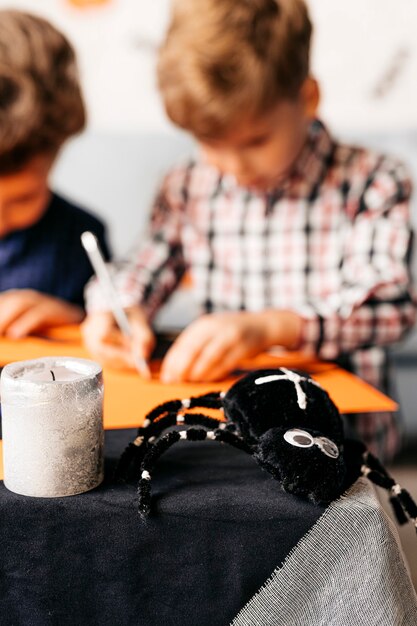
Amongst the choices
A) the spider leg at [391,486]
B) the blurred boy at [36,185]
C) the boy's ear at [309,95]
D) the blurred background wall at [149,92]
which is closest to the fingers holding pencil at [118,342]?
the blurred boy at [36,185]

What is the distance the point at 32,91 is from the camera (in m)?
1.15

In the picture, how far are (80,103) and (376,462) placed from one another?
3.10ft

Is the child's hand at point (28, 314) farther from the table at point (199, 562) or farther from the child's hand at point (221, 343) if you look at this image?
the table at point (199, 562)

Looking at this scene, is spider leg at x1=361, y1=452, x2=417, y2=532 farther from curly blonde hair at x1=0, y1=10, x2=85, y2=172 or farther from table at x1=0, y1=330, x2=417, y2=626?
curly blonde hair at x1=0, y1=10, x2=85, y2=172

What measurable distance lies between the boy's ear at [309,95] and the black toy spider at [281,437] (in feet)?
2.27

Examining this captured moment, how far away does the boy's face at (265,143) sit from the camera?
3.40ft

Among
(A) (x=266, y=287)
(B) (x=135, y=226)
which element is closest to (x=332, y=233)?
(A) (x=266, y=287)

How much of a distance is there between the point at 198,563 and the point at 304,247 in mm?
890

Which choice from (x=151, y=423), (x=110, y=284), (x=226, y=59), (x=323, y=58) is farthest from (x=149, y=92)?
(x=151, y=423)

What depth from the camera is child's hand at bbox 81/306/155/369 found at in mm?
829

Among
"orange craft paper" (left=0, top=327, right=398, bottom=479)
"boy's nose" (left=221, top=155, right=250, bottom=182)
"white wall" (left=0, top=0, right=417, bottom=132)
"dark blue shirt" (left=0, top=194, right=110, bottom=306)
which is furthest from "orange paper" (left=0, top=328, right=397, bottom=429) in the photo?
"white wall" (left=0, top=0, right=417, bottom=132)

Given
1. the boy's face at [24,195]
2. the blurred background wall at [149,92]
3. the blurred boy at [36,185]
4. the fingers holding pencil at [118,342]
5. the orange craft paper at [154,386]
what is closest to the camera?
the orange craft paper at [154,386]

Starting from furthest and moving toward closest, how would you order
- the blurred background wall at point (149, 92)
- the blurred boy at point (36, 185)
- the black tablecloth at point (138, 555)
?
the blurred background wall at point (149, 92) → the blurred boy at point (36, 185) → the black tablecloth at point (138, 555)

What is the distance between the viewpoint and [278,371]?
1.74ft
